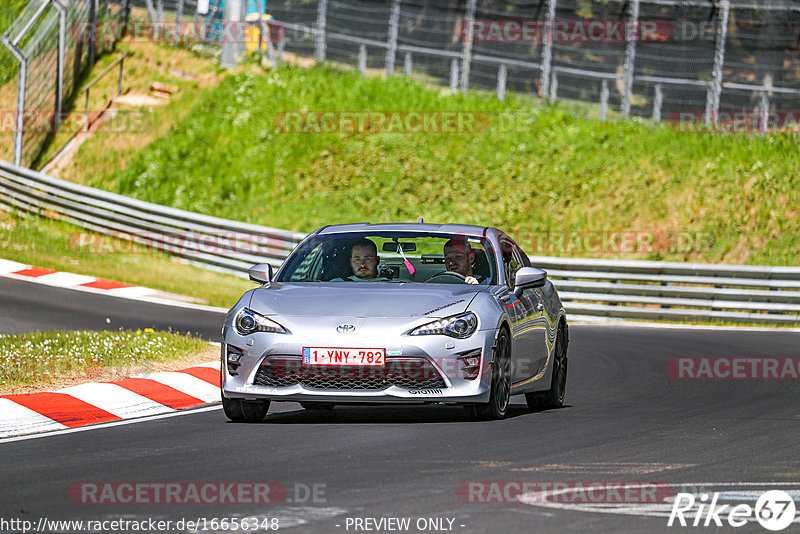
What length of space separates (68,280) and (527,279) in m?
13.8

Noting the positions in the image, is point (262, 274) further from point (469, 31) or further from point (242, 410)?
point (469, 31)

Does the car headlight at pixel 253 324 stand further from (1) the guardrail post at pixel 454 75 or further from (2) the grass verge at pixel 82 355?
(1) the guardrail post at pixel 454 75

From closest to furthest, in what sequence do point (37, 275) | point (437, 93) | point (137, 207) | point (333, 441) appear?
point (333, 441)
point (37, 275)
point (137, 207)
point (437, 93)

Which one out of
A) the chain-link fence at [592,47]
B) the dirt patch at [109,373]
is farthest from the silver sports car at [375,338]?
the chain-link fence at [592,47]

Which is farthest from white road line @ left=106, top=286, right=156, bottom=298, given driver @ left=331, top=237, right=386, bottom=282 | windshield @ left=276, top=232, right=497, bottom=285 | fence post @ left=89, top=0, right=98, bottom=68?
fence post @ left=89, top=0, right=98, bottom=68

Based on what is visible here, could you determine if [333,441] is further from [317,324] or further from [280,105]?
[280,105]

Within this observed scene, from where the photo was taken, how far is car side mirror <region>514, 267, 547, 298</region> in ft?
33.8

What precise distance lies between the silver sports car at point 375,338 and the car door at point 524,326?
2 centimetres

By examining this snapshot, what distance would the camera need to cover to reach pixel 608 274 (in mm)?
23703

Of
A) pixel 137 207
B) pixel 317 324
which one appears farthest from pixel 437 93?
pixel 317 324

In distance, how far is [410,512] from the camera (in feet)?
20.6

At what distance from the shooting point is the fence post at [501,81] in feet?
103

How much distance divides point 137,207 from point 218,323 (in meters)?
9.11

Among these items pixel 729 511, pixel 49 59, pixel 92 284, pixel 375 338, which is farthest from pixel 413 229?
pixel 49 59
